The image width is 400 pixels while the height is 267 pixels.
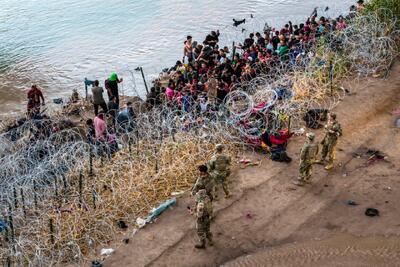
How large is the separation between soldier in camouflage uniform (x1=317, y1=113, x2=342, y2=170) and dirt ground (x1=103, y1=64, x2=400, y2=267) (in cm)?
28

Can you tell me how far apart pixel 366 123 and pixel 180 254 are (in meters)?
7.11

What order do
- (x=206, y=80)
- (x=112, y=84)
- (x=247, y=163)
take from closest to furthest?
(x=247, y=163) → (x=206, y=80) → (x=112, y=84)

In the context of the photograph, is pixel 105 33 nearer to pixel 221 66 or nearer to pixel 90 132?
pixel 221 66

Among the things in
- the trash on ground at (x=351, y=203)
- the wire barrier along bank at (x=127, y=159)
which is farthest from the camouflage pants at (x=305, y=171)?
the wire barrier along bank at (x=127, y=159)

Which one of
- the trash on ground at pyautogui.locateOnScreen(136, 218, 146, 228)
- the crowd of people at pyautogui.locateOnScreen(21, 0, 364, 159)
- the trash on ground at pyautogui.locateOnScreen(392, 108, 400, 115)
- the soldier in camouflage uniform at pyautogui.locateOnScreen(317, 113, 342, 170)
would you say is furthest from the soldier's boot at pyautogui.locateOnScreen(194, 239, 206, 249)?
the trash on ground at pyautogui.locateOnScreen(392, 108, 400, 115)

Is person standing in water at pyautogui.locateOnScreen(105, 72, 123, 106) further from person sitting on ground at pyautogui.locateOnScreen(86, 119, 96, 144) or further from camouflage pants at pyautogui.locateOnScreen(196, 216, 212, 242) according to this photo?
camouflage pants at pyautogui.locateOnScreen(196, 216, 212, 242)

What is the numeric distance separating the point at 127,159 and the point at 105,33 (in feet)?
64.1

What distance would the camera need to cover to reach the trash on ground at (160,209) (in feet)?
39.8

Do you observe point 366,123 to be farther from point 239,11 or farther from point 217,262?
point 239,11

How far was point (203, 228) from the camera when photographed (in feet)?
36.0

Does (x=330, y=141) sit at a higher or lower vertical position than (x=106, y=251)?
higher

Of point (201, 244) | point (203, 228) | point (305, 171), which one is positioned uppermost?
point (305, 171)

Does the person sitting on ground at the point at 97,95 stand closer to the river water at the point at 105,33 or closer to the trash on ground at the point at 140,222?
the river water at the point at 105,33

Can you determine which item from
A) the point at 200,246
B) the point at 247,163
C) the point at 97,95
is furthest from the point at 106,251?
the point at 97,95
